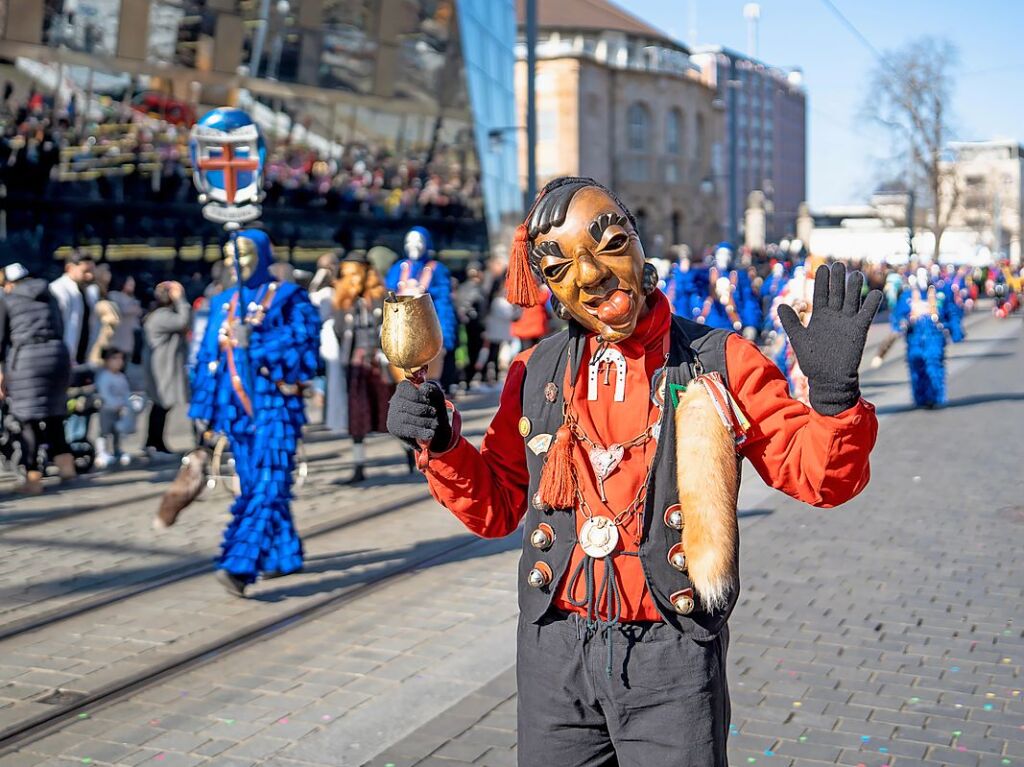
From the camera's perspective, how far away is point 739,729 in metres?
4.89

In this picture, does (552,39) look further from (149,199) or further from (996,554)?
(996,554)

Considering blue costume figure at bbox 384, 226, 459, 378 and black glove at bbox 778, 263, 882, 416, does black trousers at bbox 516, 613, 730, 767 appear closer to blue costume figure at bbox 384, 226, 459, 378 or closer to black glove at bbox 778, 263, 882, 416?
black glove at bbox 778, 263, 882, 416

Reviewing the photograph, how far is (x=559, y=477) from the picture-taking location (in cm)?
280

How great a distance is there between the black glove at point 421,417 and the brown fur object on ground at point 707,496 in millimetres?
506

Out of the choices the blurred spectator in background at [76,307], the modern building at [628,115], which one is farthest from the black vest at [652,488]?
the modern building at [628,115]

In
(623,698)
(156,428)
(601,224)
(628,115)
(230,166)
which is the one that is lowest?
(156,428)

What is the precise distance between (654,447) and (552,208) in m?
0.57

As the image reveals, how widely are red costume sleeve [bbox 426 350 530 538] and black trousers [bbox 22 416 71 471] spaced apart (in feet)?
26.4

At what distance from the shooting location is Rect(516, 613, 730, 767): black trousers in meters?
2.69

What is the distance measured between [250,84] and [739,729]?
21.1 metres

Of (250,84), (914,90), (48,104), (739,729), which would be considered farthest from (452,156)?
(739,729)

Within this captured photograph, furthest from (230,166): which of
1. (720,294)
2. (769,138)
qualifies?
(769,138)

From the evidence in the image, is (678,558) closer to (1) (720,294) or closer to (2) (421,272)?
(2) (421,272)

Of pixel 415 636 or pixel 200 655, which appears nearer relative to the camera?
pixel 200 655
